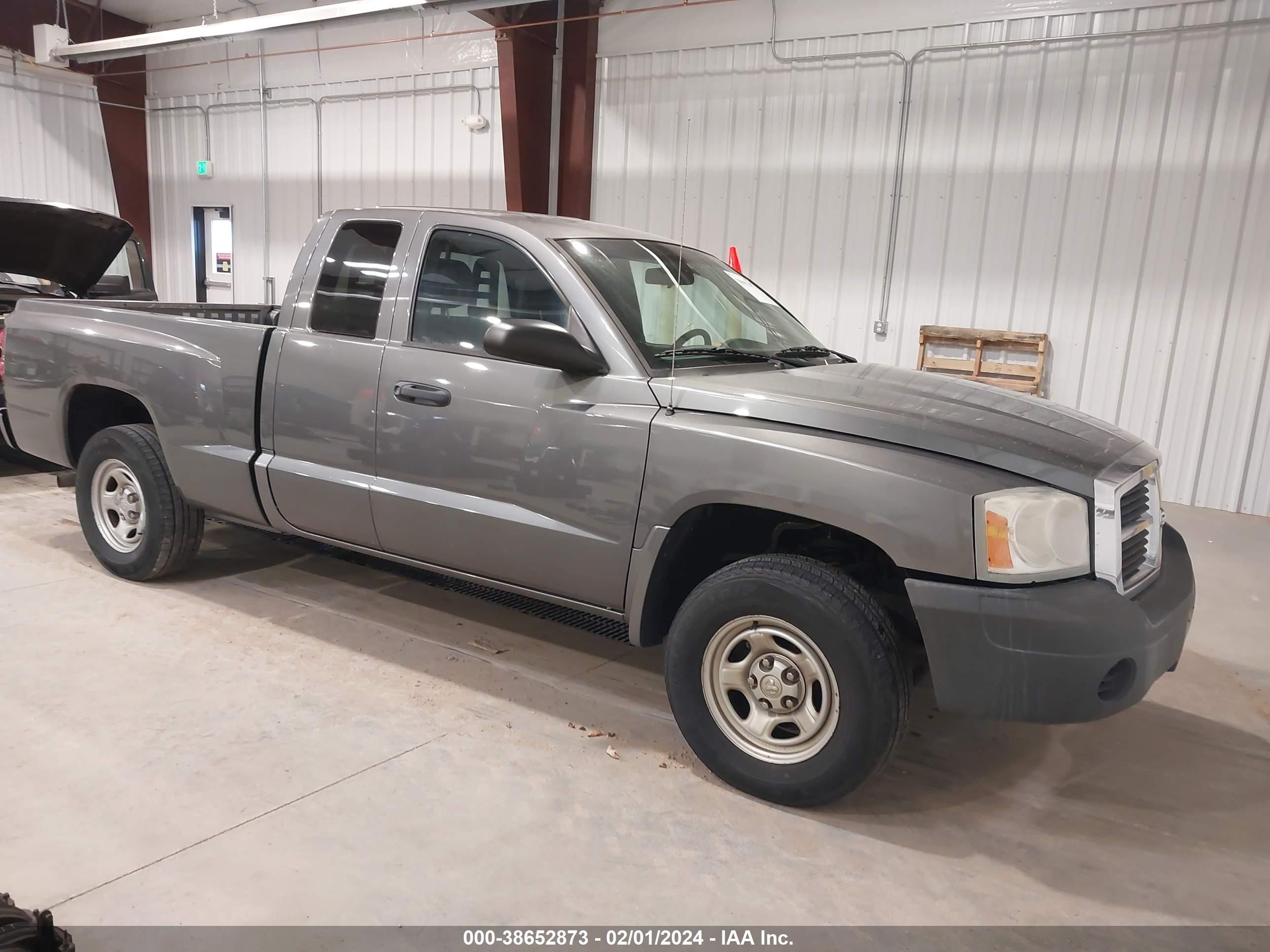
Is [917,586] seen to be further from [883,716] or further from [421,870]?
[421,870]

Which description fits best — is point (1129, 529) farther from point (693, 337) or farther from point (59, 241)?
point (59, 241)

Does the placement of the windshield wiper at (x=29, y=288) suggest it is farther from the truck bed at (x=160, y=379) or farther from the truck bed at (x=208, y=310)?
the truck bed at (x=160, y=379)

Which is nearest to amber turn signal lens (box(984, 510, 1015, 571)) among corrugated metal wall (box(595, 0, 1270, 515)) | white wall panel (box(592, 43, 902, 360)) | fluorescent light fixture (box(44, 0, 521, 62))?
corrugated metal wall (box(595, 0, 1270, 515))

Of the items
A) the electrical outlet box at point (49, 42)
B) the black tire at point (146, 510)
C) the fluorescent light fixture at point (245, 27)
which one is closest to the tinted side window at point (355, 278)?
the black tire at point (146, 510)

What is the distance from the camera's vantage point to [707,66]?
912 cm

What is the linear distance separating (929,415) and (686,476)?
2.54 ft

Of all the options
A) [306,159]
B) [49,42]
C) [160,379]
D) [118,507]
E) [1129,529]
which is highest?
[49,42]

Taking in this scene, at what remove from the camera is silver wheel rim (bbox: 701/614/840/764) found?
2674mm

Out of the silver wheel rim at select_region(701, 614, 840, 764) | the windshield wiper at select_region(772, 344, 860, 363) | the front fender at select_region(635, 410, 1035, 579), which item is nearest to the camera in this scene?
the front fender at select_region(635, 410, 1035, 579)

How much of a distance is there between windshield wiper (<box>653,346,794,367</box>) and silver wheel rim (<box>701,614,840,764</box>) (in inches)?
39.5

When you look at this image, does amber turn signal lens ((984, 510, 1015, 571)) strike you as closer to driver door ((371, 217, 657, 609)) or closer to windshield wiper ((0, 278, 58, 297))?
driver door ((371, 217, 657, 609))

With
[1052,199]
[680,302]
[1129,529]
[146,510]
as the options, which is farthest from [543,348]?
[1052,199]

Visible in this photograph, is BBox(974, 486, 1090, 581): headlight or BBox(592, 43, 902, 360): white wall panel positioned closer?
BBox(974, 486, 1090, 581): headlight

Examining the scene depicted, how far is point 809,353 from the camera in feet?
12.1
